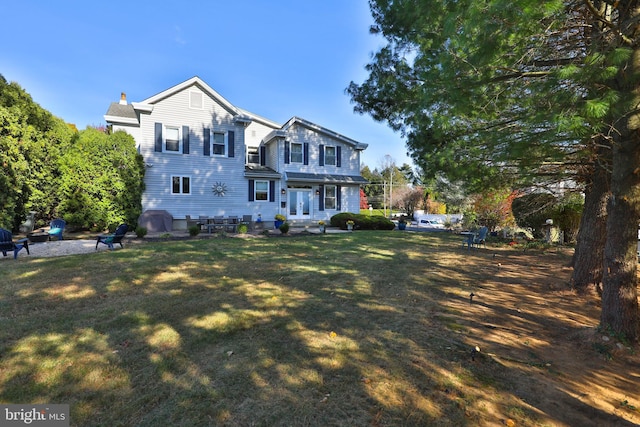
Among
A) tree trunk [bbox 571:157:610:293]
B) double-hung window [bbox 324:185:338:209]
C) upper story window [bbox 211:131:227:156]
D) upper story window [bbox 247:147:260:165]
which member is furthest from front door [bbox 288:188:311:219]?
tree trunk [bbox 571:157:610:293]

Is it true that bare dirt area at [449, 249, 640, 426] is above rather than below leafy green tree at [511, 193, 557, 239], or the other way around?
below

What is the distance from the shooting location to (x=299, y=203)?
2036 centimetres

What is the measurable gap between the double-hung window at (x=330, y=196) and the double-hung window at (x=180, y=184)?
916 centimetres

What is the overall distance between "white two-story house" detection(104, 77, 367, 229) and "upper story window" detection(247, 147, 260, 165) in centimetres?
7

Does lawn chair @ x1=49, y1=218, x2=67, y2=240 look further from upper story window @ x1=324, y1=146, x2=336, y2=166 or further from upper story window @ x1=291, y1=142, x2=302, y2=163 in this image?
upper story window @ x1=324, y1=146, x2=336, y2=166

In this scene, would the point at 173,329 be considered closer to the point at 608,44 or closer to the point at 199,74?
the point at 608,44

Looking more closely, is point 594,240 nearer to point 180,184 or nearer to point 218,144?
point 218,144

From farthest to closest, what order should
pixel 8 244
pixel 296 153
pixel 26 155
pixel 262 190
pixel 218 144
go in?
pixel 296 153 < pixel 262 190 < pixel 218 144 < pixel 26 155 < pixel 8 244

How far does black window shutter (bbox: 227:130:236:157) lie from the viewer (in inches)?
710

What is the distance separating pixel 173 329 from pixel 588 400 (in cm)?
434

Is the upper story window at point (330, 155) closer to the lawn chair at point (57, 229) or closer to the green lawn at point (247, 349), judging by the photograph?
the lawn chair at point (57, 229)

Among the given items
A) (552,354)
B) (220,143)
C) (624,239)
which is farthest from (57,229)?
(624,239)

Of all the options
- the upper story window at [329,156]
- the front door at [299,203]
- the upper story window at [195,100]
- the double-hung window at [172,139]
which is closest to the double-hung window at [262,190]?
the front door at [299,203]

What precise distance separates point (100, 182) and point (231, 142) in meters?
7.32
